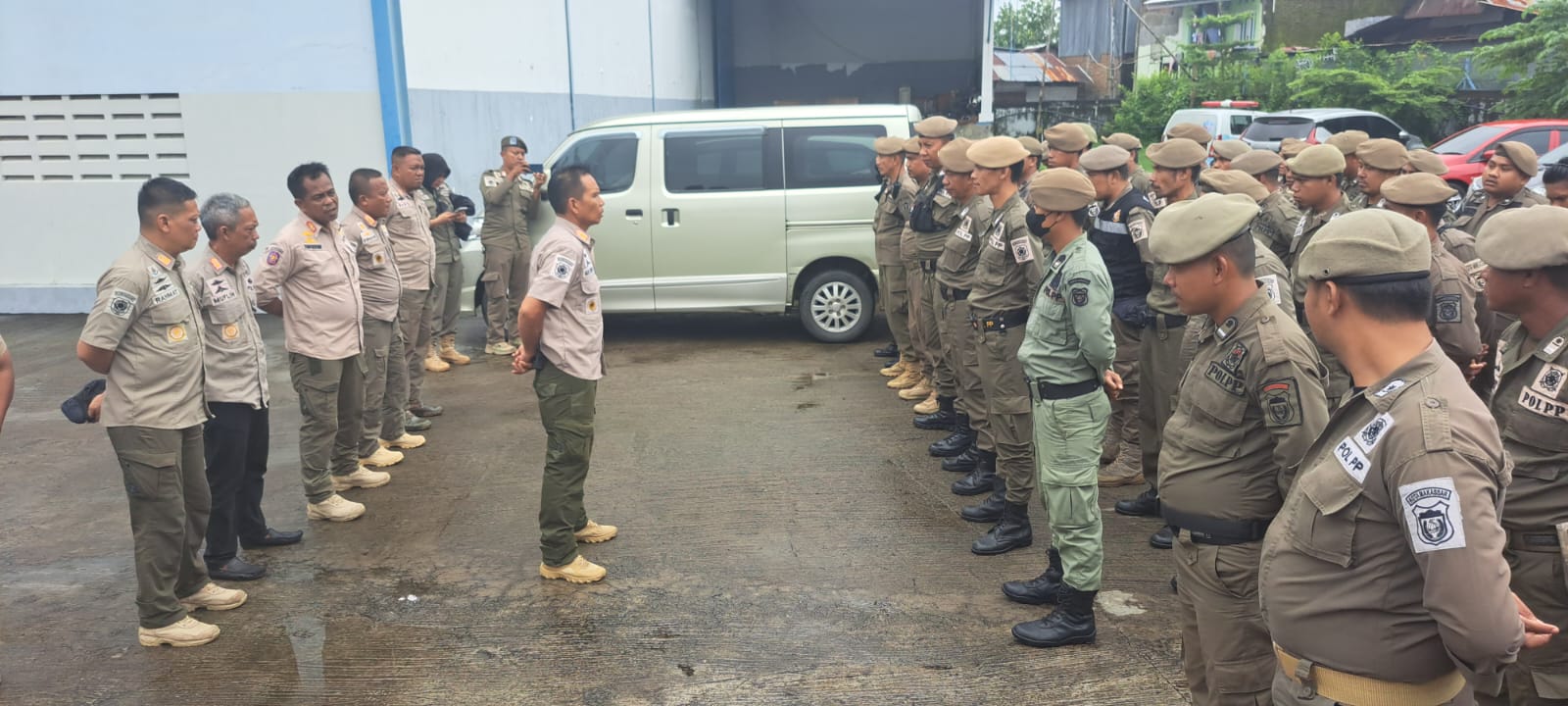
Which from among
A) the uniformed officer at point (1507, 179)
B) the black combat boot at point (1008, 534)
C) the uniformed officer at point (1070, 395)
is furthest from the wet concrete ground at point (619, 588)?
the uniformed officer at point (1507, 179)

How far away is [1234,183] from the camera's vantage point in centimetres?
463

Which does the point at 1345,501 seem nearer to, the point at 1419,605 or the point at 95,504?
the point at 1419,605

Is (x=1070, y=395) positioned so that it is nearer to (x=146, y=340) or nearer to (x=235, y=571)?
(x=146, y=340)

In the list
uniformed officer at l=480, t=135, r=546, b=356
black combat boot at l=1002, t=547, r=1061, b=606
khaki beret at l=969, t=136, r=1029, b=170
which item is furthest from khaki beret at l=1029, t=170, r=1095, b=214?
uniformed officer at l=480, t=135, r=546, b=356

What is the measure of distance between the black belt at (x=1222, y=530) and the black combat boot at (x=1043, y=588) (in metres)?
1.43

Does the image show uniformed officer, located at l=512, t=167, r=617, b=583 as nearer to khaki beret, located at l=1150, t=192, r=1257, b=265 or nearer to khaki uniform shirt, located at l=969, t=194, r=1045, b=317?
khaki uniform shirt, located at l=969, t=194, r=1045, b=317

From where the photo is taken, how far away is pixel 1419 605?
1802mm

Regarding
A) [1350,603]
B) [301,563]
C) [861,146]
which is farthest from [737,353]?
[1350,603]

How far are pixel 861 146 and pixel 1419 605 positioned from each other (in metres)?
6.72

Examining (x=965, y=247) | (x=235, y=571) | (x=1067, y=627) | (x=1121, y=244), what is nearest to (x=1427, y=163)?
(x=1121, y=244)

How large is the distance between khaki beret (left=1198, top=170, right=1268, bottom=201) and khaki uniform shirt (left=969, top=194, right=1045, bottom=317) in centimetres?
89

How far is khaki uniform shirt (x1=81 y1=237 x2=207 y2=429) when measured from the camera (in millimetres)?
3637

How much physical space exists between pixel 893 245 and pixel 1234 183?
9.68 ft

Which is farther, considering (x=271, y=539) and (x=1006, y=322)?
(x=271, y=539)
